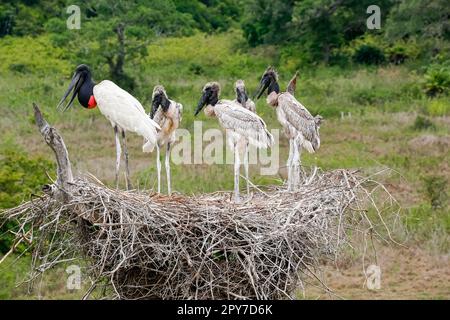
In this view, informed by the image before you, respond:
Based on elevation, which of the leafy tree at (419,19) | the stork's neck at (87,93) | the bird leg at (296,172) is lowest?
the bird leg at (296,172)

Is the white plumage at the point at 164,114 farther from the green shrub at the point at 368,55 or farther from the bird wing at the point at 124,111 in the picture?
the green shrub at the point at 368,55

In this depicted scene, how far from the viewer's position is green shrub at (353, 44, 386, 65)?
3456 cm

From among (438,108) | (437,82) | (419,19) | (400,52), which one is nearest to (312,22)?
(400,52)

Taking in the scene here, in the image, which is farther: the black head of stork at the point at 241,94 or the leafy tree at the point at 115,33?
the leafy tree at the point at 115,33

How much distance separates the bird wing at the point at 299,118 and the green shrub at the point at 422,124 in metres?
13.6

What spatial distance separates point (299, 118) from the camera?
14.0 m

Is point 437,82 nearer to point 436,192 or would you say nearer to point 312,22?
point 312,22

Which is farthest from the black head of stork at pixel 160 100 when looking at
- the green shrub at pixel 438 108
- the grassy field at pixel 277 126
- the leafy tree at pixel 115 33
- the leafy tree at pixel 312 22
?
the leafy tree at pixel 312 22

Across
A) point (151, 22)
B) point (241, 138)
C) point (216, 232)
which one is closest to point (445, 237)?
point (241, 138)

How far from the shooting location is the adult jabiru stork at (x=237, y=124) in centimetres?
1328

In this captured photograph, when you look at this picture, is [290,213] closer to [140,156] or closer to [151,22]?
[140,156]

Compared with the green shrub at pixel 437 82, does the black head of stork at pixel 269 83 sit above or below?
below

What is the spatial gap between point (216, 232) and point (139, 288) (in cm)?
119

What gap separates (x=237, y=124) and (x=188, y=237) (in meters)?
2.08
